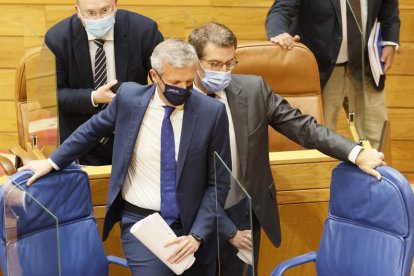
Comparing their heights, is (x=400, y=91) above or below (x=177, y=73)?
below

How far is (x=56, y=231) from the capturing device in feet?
6.40

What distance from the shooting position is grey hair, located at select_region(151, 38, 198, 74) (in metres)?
1.97

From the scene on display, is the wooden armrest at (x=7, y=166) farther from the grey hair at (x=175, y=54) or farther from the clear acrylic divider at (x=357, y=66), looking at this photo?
the clear acrylic divider at (x=357, y=66)

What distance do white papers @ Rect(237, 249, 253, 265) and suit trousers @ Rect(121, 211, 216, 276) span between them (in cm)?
23

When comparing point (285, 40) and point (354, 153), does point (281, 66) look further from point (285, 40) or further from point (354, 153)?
point (354, 153)

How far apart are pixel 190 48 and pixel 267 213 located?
499 mm

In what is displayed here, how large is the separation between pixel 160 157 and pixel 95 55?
2.16ft

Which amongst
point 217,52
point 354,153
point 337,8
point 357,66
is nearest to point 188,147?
point 217,52

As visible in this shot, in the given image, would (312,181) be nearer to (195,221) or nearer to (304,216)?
(304,216)

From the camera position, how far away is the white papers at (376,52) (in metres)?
2.82

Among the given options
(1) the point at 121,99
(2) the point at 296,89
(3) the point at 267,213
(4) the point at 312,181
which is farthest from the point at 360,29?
(1) the point at 121,99

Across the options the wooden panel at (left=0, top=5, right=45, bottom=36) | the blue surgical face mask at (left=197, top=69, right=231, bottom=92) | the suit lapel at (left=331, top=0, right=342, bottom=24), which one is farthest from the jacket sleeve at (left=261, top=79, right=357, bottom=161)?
the wooden panel at (left=0, top=5, right=45, bottom=36)

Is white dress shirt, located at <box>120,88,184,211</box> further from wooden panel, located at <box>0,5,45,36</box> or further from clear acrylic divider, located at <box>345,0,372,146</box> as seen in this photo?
wooden panel, located at <box>0,5,45,36</box>

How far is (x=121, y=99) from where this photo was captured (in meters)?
2.07
